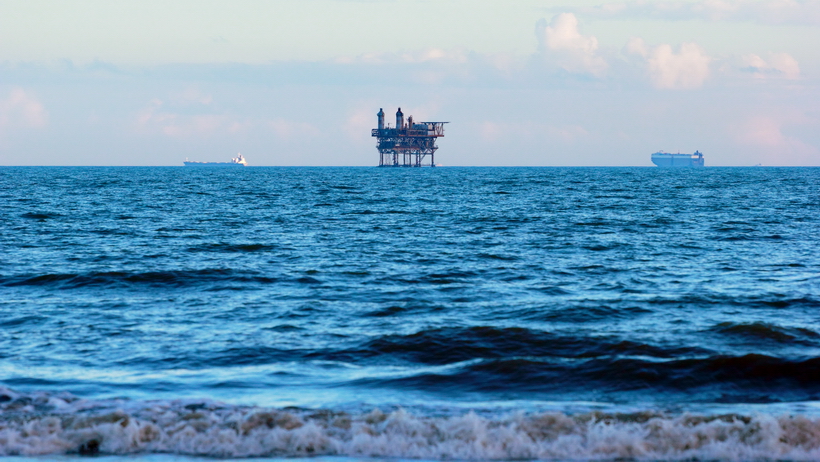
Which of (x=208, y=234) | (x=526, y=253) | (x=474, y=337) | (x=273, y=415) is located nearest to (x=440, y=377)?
(x=474, y=337)

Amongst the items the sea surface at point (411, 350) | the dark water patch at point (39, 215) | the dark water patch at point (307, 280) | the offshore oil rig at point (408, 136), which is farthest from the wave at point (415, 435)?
the offshore oil rig at point (408, 136)

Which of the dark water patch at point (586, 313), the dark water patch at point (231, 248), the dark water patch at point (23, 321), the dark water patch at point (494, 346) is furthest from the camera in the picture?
the dark water patch at point (231, 248)

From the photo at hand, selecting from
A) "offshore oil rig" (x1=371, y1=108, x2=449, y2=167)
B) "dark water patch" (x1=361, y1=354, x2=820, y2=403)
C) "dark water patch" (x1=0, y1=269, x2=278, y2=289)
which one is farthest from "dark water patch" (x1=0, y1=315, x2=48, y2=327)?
"offshore oil rig" (x1=371, y1=108, x2=449, y2=167)

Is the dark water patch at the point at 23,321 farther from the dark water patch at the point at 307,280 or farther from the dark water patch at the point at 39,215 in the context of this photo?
the dark water patch at the point at 39,215

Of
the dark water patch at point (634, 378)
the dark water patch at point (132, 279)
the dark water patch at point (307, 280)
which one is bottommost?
the dark water patch at point (634, 378)

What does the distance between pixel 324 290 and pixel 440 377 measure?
5.59m

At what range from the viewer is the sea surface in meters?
6.36

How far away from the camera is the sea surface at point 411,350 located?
6.36m

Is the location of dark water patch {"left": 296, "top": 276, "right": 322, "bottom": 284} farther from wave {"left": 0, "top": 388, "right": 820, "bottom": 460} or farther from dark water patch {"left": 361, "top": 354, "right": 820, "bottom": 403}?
wave {"left": 0, "top": 388, "right": 820, "bottom": 460}

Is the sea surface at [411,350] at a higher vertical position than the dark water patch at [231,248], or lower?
lower

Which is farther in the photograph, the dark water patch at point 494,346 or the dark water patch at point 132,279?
the dark water patch at point 132,279

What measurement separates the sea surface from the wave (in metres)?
0.02

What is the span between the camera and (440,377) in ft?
28.6

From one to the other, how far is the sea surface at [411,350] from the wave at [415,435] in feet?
0.07
